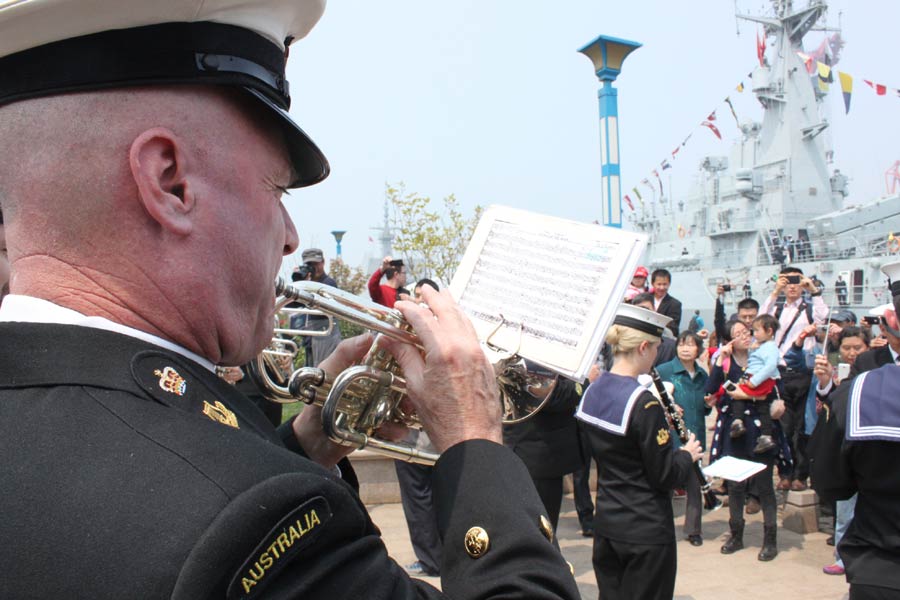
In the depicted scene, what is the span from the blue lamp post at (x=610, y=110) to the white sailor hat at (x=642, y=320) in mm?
2992

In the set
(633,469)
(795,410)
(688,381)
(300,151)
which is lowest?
(795,410)

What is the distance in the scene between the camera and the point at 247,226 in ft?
3.89

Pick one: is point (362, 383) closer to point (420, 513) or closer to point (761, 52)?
point (420, 513)

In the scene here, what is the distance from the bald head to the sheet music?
108cm

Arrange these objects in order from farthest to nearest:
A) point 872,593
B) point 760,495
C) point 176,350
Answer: point 760,495, point 872,593, point 176,350

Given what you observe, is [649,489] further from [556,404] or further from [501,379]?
[501,379]

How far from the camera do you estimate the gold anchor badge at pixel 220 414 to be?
1.05 metres

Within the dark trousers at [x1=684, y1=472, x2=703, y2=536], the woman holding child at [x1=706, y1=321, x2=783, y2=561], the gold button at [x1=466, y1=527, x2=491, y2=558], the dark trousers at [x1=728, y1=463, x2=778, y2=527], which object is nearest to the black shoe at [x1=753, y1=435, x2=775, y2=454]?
the woman holding child at [x1=706, y1=321, x2=783, y2=561]

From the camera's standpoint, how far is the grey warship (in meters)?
27.9

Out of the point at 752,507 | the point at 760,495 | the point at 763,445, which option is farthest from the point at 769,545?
the point at 752,507

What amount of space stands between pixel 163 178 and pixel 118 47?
205mm

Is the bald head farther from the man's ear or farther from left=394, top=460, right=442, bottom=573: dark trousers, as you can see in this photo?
left=394, top=460, right=442, bottom=573: dark trousers

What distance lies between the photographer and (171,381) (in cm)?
104

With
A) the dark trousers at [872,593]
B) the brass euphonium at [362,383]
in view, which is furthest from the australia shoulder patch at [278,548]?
the dark trousers at [872,593]
